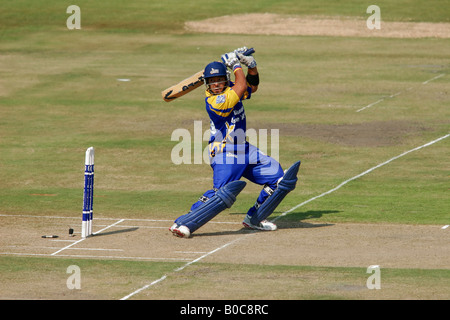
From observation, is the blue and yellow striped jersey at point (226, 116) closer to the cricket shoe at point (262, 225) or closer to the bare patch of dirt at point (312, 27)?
the cricket shoe at point (262, 225)

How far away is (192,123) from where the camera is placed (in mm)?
24562

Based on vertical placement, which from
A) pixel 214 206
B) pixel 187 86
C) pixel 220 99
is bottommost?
pixel 214 206

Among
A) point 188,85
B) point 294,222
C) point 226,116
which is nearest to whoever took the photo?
point 226,116

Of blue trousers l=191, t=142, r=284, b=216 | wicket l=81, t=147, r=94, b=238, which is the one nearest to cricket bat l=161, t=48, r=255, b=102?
blue trousers l=191, t=142, r=284, b=216

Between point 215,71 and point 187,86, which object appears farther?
point 187,86

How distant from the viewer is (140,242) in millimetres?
12875

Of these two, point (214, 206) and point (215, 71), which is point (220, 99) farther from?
point (214, 206)

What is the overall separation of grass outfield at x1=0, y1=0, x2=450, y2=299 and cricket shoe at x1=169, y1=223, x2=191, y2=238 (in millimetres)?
1361

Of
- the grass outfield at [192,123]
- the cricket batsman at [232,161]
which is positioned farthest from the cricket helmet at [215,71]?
the grass outfield at [192,123]

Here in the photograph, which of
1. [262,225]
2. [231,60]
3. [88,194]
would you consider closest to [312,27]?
[231,60]

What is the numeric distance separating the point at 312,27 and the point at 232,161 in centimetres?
3028

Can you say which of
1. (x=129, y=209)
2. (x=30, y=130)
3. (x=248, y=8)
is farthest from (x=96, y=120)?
(x=248, y=8)

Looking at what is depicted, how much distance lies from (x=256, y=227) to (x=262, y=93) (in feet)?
50.8

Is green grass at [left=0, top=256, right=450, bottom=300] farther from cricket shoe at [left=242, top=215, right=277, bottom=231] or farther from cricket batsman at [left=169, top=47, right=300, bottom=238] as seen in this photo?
cricket shoe at [left=242, top=215, right=277, bottom=231]
